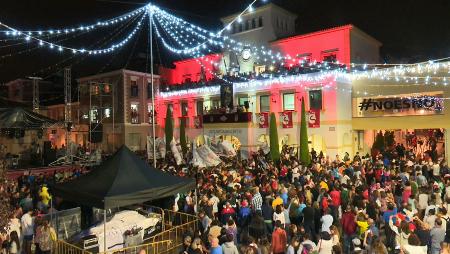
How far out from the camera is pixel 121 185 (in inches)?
369

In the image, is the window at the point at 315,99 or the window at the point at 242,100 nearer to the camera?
the window at the point at 315,99

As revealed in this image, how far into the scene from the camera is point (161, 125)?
3728 centimetres

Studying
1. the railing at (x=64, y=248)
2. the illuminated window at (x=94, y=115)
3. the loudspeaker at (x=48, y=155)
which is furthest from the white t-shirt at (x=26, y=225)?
the illuminated window at (x=94, y=115)

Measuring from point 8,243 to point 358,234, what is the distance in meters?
8.55

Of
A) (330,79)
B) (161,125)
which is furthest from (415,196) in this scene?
(161,125)

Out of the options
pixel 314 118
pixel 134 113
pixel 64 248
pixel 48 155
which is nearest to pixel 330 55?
pixel 314 118

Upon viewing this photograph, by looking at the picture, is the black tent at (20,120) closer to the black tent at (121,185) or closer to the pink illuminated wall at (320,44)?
the black tent at (121,185)

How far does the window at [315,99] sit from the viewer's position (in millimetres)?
25594

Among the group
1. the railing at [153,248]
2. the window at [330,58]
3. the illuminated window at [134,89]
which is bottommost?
the railing at [153,248]

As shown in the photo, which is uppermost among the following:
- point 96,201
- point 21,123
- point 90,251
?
point 21,123

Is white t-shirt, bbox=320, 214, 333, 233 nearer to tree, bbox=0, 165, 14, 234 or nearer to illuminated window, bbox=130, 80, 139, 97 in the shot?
tree, bbox=0, 165, 14, 234

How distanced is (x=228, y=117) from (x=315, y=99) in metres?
6.97

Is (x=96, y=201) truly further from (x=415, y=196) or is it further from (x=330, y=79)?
(x=330, y=79)

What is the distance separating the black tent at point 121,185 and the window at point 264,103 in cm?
1873
